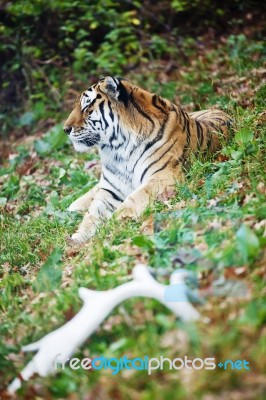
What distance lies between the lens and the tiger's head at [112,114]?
5529mm

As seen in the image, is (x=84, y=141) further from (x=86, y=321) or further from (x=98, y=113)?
(x=86, y=321)

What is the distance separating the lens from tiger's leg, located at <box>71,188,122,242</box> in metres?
5.20

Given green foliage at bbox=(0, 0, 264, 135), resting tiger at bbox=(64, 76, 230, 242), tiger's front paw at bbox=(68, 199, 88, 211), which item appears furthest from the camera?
green foliage at bbox=(0, 0, 264, 135)

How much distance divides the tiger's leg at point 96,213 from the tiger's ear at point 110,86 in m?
0.93

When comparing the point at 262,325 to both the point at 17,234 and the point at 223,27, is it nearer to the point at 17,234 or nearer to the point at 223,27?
the point at 17,234

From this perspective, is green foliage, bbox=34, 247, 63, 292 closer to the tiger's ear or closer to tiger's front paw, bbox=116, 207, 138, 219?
tiger's front paw, bbox=116, 207, 138, 219

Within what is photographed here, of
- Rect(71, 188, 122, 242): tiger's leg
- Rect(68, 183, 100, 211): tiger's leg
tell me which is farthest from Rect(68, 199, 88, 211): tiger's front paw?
Rect(71, 188, 122, 242): tiger's leg

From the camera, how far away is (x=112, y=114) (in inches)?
219

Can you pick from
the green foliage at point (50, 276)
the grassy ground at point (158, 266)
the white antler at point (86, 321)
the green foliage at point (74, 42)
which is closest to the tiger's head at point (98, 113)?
the grassy ground at point (158, 266)

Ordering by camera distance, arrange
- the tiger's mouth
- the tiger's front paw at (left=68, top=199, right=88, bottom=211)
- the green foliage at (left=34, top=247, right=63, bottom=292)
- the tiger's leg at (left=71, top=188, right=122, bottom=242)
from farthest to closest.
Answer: the tiger's front paw at (left=68, top=199, right=88, bottom=211) < the tiger's mouth < the tiger's leg at (left=71, top=188, right=122, bottom=242) < the green foliage at (left=34, top=247, right=63, bottom=292)

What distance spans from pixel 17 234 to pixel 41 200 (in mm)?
1135

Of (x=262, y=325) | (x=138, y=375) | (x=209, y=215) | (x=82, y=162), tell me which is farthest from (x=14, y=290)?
(x=82, y=162)

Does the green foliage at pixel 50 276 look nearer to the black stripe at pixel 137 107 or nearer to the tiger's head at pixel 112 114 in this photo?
the tiger's head at pixel 112 114

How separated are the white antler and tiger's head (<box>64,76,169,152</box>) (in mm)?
2272
